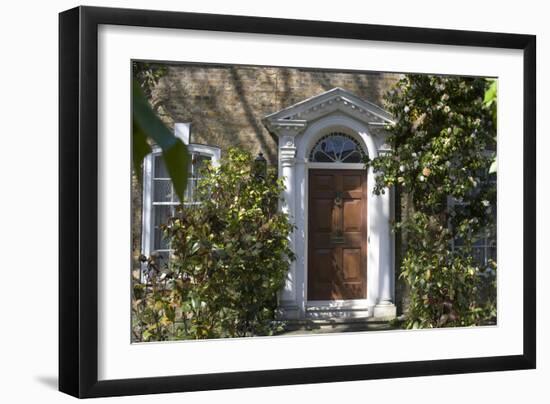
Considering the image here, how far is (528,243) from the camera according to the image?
16.8 feet

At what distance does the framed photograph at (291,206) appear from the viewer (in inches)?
158

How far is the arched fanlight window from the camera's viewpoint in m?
7.38

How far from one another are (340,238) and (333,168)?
73 centimetres

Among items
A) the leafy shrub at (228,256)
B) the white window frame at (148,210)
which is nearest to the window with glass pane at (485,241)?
the leafy shrub at (228,256)

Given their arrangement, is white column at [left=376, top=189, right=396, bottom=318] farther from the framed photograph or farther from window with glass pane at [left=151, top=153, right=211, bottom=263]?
window with glass pane at [left=151, top=153, right=211, bottom=263]

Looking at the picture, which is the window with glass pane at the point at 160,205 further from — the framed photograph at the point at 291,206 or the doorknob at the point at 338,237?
the doorknob at the point at 338,237

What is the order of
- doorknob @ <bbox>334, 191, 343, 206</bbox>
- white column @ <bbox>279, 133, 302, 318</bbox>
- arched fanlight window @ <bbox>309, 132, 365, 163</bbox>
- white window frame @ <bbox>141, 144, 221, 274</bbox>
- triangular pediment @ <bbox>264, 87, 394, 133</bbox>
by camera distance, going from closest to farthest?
white window frame @ <bbox>141, 144, 221, 274</bbox>
white column @ <bbox>279, 133, 302, 318</bbox>
triangular pediment @ <bbox>264, 87, 394, 133</bbox>
doorknob @ <bbox>334, 191, 343, 206</bbox>
arched fanlight window @ <bbox>309, 132, 365, 163</bbox>

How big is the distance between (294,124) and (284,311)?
1841mm

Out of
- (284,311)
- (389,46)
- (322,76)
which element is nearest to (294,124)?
(322,76)

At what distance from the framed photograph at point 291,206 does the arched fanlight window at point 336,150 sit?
0.02 m

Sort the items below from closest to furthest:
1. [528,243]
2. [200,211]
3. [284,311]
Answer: [528,243] < [200,211] < [284,311]

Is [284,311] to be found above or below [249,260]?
below

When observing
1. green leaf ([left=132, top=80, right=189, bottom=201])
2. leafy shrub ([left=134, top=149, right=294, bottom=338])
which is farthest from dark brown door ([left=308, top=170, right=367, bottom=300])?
green leaf ([left=132, top=80, right=189, bottom=201])

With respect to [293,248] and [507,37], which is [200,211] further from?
[507,37]
